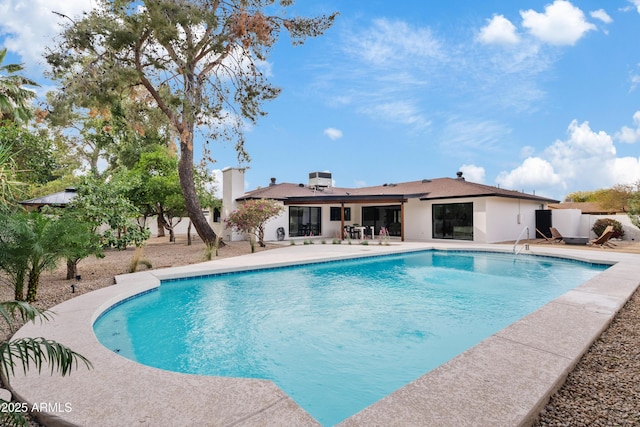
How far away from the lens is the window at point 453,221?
698 inches

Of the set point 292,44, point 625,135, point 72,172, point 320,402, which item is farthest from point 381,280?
point 72,172

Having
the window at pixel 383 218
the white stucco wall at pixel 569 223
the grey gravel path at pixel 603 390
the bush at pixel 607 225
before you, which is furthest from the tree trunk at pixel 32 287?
the bush at pixel 607 225

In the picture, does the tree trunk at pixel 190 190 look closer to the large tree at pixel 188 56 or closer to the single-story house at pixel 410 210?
the large tree at pixel 188 56

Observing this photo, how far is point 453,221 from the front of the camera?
724 inches

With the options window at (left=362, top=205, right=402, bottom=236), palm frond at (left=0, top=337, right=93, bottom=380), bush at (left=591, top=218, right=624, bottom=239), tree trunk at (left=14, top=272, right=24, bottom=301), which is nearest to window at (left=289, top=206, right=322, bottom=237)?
window at (left=362, top=205, right=402, bottom=236)

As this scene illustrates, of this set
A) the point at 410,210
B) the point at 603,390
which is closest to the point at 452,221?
the point at 410,210

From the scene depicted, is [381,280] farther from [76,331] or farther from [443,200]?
[443,200]

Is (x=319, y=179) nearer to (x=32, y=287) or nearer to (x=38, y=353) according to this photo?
(x=32, y=287)

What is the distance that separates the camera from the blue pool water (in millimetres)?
4160

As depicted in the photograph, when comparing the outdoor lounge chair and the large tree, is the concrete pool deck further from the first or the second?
the outdoor lounge chair

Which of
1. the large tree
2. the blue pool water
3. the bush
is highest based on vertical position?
the large tree

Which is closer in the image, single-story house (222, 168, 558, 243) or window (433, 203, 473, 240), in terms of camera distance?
single-story house (222, 168, 558, 243)

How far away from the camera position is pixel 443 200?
18.4m

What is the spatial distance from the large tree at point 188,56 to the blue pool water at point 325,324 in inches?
274
